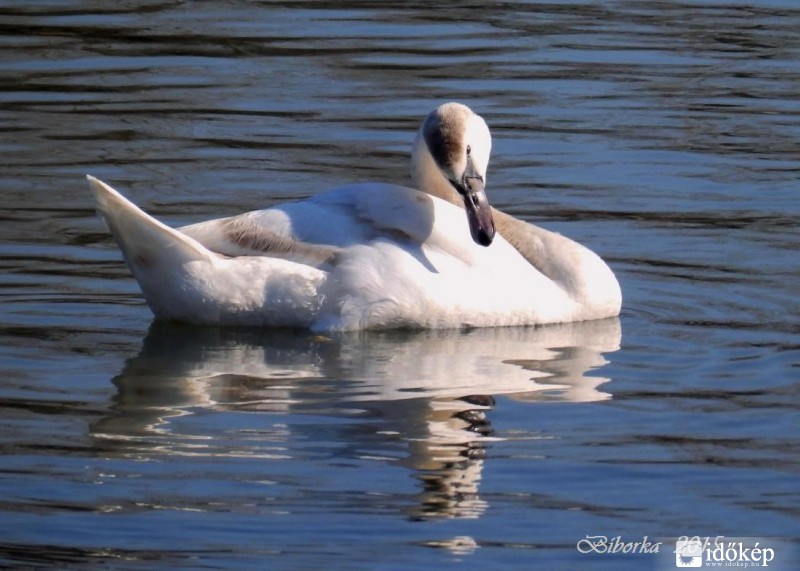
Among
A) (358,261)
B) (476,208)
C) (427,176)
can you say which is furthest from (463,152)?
(358,261)

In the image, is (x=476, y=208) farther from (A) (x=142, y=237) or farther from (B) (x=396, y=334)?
(A) (x=142, y=237)

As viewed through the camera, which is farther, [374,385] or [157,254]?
[157,254]

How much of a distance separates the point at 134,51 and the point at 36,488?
8736 millimetres

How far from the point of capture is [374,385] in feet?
24.0

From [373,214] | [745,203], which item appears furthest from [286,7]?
[373,214]

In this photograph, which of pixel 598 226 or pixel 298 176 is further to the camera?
pixel 298 176

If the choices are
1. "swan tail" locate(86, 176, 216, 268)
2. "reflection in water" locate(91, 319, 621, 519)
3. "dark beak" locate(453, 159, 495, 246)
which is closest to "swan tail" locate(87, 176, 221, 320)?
"swan tail" locate(86, 176, 216, 268)

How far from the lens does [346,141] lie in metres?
11.9

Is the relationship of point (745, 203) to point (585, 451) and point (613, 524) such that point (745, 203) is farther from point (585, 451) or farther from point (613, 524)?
point (613, 524)

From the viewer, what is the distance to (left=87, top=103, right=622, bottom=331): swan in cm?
795

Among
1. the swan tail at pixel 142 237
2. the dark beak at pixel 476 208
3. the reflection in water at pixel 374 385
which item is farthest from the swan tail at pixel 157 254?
the dark beak at pixel 476 208

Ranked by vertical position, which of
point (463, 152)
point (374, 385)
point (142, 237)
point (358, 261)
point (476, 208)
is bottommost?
point (374, 385)

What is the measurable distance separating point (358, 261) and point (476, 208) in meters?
0.52

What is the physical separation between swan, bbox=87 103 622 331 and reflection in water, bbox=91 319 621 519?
0.10 meters
